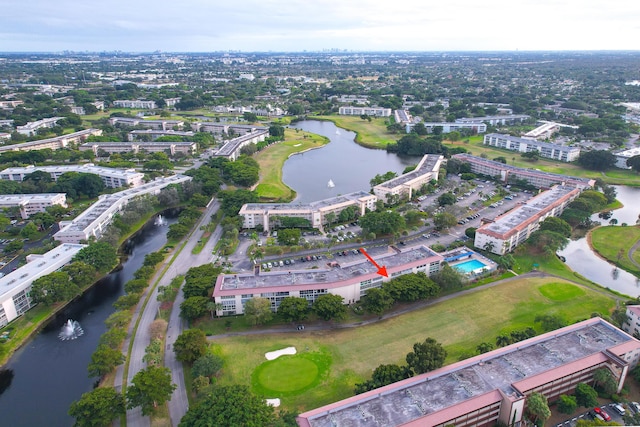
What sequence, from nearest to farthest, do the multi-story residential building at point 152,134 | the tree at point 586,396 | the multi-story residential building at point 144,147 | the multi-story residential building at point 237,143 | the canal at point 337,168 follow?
the tree at point 586,396
the canal at point 337,168
the multi-story residential building at point 237,143
the multi-story residential building at point 144,147
the multi-story residential building at point 152,134

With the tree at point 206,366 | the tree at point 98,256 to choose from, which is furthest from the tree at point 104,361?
the tree at point 98,256

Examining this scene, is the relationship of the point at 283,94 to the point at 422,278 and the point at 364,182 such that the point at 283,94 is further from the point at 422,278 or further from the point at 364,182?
the point at 422,278

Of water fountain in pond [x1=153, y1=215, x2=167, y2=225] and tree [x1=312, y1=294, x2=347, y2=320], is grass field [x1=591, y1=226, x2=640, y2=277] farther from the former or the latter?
water fountain in pond [x1=153, y1=215, x2=167, y2=225]

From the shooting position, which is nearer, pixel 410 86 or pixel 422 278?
pixel 422 278

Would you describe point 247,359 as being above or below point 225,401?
below

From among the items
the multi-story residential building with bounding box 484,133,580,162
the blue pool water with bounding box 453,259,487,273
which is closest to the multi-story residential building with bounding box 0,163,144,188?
the blue pool water with bounding box 453,259,487,273

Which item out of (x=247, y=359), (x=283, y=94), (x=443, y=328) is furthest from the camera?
(x=283, y=94)

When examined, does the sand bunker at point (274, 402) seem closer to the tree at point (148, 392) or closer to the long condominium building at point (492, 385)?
the long condominium building at point (492, 385)

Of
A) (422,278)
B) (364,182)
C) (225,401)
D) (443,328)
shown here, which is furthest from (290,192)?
(225,401)
